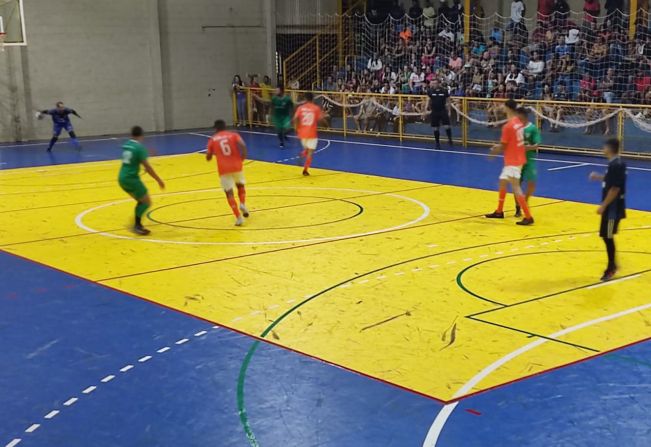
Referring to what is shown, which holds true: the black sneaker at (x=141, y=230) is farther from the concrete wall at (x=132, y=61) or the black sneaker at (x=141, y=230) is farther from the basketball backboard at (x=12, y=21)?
the concrete wall at (x=132, y=61)

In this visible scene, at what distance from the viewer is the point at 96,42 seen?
30.3 metres

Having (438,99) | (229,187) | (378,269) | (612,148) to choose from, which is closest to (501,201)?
(378,269)

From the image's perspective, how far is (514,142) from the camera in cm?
1370

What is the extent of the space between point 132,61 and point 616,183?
24567mm

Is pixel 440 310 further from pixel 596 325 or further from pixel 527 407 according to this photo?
pixel 527 407

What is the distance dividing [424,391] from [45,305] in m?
5.07

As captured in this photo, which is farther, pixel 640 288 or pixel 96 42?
pixel 96 42

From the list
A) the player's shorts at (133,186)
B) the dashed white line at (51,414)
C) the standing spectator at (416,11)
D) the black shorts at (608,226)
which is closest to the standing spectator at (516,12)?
the standing spectator at (416,11)

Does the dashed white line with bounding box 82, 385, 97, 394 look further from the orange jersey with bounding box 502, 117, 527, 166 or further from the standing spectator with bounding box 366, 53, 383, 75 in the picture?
the standing spectator with bounding box 366, 53, 383, 75

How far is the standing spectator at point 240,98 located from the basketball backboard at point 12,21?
10265 mm

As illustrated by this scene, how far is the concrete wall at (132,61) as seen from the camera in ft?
94.8

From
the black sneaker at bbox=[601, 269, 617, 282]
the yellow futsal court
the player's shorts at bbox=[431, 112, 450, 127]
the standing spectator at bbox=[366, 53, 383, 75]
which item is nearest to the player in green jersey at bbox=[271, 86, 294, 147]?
the player's shorts at bbox=[431, 112, 450, 127]

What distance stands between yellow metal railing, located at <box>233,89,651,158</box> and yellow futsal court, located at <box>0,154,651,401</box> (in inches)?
272

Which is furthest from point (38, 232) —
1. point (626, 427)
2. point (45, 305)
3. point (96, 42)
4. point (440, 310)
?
point (96, 42)
